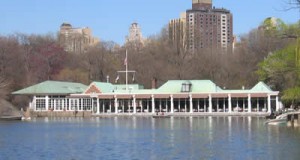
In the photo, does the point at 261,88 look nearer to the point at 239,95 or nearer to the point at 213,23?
the point at 239,95

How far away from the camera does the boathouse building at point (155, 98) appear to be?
76.8 m

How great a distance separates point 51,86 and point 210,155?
5741cm

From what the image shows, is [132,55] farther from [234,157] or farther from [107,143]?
[234,157]

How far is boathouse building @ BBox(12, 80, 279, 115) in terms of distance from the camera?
76.8 m

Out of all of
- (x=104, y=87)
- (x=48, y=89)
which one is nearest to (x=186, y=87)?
(x=104, y=87)

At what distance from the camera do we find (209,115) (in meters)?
73.4

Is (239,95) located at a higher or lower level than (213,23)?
lower

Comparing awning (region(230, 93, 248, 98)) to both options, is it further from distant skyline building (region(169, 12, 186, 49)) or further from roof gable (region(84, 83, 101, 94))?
distant skyline building (region(169, 12, 186, 49))

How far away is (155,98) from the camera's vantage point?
79.9 meters

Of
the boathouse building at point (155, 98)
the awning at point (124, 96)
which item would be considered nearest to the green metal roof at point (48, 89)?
the boathouse building at point (155, 98)

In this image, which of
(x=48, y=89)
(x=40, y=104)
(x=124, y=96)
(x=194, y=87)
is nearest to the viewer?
(x=194, y=87)

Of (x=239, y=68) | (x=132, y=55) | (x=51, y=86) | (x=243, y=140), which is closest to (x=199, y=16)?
(x=132, y=55)

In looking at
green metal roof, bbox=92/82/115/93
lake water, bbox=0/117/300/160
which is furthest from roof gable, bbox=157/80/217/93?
lake water, bbox=0/117/300/160

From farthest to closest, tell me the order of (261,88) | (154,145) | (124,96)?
1. (124,96)
2. (261,88)
3. (154,145)
